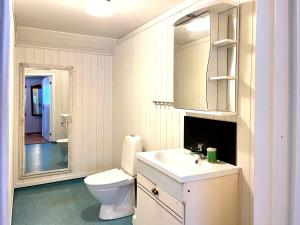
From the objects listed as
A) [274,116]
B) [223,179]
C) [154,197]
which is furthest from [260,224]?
[154,197]

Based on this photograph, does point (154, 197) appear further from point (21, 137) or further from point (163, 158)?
point (21, 137)

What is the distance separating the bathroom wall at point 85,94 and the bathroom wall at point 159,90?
7.1 inches

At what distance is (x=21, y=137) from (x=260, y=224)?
380 centimetres

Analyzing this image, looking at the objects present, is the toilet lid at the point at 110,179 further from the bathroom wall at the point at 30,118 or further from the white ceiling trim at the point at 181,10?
the white ceiling trim at the point at 181,10

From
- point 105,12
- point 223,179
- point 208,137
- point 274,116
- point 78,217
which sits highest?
point 105,12

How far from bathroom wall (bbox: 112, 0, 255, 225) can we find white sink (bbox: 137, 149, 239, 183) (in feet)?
0.53

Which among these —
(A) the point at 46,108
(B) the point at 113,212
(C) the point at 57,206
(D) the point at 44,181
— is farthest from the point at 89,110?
(B) the point at 113,212

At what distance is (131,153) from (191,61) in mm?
1370

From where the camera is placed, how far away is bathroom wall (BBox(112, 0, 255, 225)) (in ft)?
5.88

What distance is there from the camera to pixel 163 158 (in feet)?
7.62

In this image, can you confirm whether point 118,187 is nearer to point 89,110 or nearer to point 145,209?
point 145,209

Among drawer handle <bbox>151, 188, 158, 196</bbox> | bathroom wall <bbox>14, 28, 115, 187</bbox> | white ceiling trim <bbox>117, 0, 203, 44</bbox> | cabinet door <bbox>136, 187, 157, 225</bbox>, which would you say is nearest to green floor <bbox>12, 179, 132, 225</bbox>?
bathroom wall <bbox>14, 28, 115, 187</bbox>

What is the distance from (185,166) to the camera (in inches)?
84.7

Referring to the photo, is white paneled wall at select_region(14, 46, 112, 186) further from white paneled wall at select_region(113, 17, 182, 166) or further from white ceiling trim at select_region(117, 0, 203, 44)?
white ceiling trim at select_region(117, 0, 203, 44)
